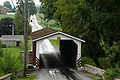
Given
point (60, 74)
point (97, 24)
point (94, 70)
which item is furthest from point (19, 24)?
point (97, 24)

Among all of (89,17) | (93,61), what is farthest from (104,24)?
(93,61)

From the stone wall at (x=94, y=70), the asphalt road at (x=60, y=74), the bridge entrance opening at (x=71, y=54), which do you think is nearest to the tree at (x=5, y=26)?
the bridge entrance opening at (x=71, y=54)

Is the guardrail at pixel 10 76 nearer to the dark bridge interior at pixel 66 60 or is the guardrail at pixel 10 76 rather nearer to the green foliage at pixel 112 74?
the dark bridge interior at pixel 66 60

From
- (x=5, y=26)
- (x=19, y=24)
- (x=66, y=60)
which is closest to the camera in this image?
(x=66, y=60)

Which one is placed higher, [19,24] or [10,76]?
[19,24]

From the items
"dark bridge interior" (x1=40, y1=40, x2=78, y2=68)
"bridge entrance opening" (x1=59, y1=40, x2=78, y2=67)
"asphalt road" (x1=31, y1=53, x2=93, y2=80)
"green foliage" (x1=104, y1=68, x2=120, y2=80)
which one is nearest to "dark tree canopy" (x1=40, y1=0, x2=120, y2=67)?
"bridge entrance opening" (x1=59, y1=40, x2=78, y2=67)

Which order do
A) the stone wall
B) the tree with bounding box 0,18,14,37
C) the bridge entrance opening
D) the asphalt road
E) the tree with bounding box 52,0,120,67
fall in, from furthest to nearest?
1. the tree with bounding box 0,18,14,37
2. the bridge entrance opening
3. the stone wall
4. the asphalt road
5. the tree with bounding box 52,0,120,67

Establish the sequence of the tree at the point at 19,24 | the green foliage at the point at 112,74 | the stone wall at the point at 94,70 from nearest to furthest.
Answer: the green foliage at the point at 112,74 < the stone wall at the point at 94,70 < the tree at the point at 19,24

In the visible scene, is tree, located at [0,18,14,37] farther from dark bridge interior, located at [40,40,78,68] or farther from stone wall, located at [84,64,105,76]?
stone wall, located at [84,64,105,76]

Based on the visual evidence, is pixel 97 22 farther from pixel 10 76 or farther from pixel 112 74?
pixel 10 76

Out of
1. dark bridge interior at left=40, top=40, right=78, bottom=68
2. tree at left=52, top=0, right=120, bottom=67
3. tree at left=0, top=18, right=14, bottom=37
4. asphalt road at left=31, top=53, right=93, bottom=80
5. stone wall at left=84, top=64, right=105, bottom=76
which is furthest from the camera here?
tree at left=0, top=18, right=14, bottom=37

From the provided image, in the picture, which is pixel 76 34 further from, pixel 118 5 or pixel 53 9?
pixel 53 9

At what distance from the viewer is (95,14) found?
15.0 metres

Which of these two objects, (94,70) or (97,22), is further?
(94,70)
